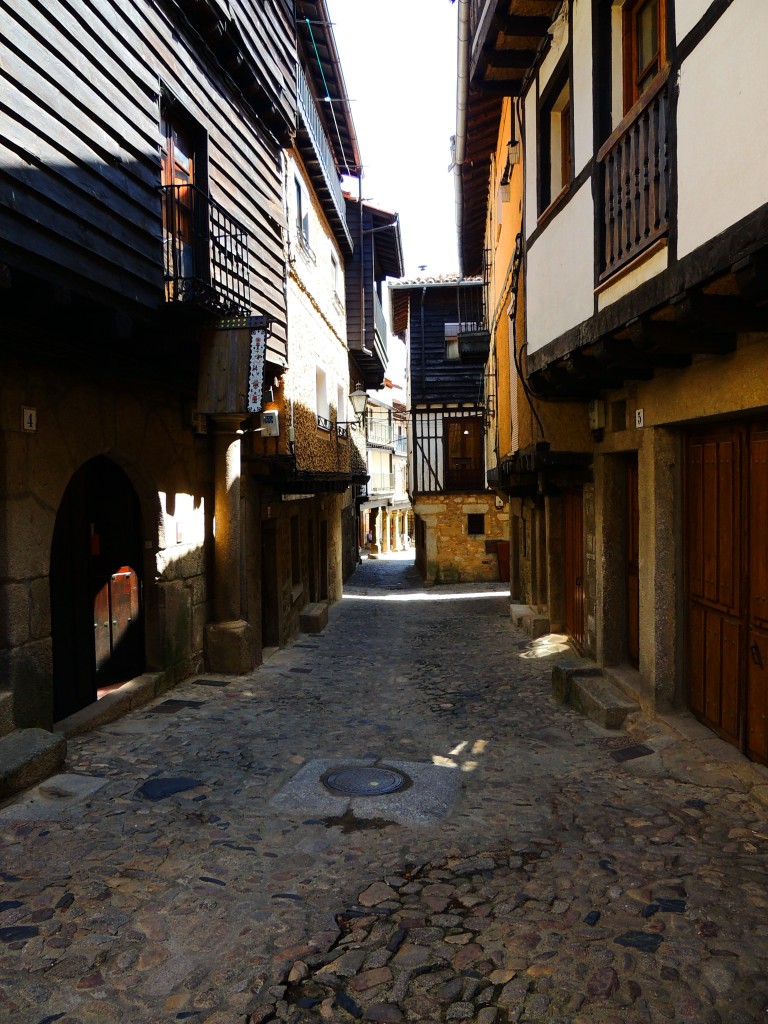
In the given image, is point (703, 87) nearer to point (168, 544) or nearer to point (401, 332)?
point (168, 544)

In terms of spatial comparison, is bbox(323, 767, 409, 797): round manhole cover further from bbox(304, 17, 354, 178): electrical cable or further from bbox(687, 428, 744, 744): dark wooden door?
bbox(304, 17, 354, 178): electrical cable

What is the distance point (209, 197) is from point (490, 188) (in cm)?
897

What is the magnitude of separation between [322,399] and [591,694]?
996 centimetres

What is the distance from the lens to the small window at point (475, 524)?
23009mm

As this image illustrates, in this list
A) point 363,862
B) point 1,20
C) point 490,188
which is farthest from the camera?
point 490,188

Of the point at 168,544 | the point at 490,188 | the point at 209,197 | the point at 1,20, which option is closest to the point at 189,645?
the point at 168,544

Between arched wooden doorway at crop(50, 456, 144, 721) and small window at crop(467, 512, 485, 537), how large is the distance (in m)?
16.3

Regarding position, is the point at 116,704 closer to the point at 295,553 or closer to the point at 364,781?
the point at 364,781

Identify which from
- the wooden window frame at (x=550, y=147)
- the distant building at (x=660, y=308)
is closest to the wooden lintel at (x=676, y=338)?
the distant building at (x=660, y=308)

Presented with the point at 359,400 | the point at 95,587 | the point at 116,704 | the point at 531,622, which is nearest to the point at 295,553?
the point at 531,622

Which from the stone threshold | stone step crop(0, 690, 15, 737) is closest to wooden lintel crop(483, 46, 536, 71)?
the stone threshold

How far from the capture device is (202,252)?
26.4ft

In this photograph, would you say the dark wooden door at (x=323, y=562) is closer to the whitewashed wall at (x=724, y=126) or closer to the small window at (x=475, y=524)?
the small window at (x=475, y=524)

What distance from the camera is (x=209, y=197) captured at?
25.0 feet
